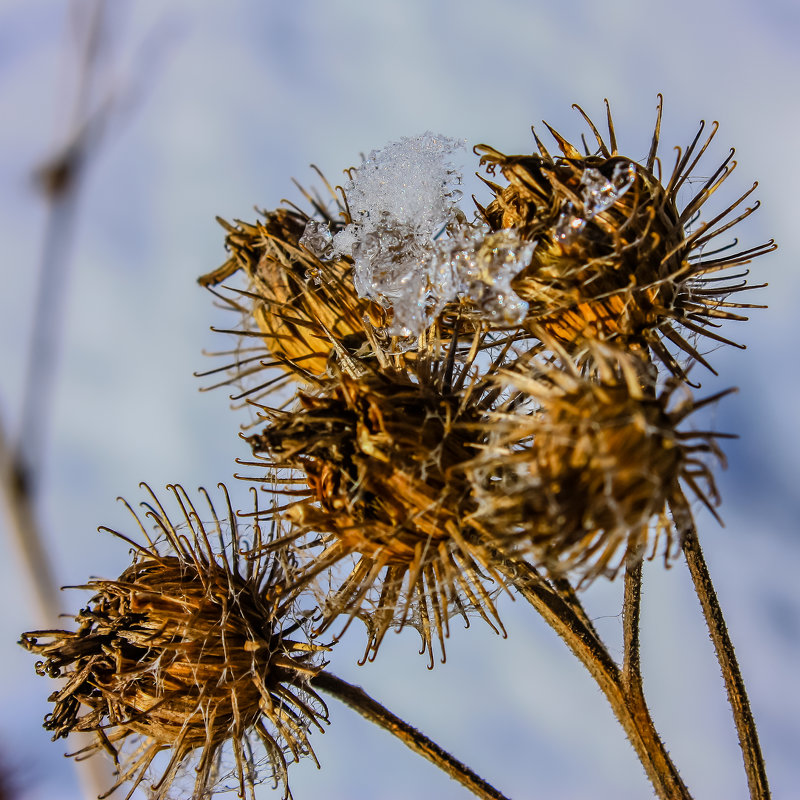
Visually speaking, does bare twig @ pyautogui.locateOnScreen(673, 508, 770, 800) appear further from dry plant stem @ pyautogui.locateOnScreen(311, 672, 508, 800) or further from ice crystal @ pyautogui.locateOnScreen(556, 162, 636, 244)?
ice crystal @ pyautogui.locateOnScreen(556, 162, 636, 244)

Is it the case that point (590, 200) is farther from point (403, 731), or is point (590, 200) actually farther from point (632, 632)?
point (403, 731)

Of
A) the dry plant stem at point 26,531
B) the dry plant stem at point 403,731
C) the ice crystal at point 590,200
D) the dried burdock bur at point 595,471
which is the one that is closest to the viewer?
the dried burdock bur at point 595,471

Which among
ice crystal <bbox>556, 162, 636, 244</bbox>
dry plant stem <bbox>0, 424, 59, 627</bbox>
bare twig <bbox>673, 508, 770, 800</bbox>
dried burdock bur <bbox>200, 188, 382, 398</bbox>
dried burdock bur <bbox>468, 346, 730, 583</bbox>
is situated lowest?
bare twig <bbox>673, 508, 770, 800</bbox>

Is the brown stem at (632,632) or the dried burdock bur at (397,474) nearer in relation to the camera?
the dried burdock bur at (397,474)

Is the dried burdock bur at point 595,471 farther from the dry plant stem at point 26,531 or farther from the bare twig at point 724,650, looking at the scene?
the dry plant stem at point 26,531

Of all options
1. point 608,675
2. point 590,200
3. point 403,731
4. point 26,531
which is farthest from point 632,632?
point 26,531

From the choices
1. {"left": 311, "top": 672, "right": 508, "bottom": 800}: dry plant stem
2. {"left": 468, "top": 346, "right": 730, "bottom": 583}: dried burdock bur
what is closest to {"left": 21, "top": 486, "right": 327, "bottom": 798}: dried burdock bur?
{"left": 311, "top": 672, "right": 508, "bottom": 800}: dry plant stem

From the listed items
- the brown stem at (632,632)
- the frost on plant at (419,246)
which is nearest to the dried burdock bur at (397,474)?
the frost on plant at (419,246)
